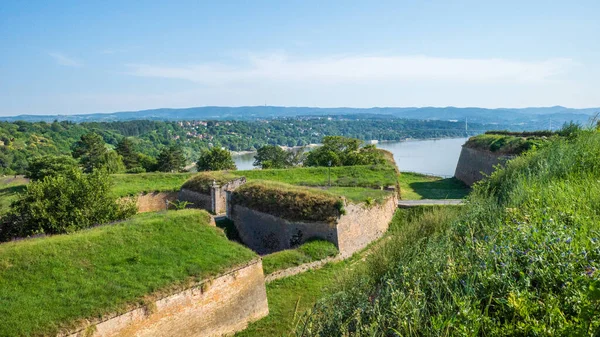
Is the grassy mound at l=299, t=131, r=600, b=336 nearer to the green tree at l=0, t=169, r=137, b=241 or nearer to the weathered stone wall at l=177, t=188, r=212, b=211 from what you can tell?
the green tree at l=0, t=169, r=137, b=241

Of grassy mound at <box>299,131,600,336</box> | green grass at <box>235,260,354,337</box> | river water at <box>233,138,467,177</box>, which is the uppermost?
grassy mound at <box>299,131,600,336</box>

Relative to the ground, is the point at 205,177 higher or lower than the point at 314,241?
higher

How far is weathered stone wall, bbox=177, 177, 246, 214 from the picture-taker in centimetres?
2123

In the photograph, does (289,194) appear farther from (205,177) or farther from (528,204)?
(528,204)

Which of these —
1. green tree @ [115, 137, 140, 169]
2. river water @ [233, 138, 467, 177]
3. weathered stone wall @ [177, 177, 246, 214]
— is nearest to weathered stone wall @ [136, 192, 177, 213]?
weathered stone wall @ [177, 177, 246, 214]

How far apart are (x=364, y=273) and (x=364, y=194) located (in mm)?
12131

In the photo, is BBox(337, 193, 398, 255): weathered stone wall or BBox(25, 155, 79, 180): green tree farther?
BBox(25, 155, 79, 180): green tree

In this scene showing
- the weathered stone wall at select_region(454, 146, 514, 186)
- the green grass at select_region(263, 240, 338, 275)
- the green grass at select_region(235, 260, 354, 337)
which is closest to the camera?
the green grass at select_region(235, 260, 354, 337)

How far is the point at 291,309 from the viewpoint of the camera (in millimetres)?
11852

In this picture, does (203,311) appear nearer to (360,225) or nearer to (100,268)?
(100,268)

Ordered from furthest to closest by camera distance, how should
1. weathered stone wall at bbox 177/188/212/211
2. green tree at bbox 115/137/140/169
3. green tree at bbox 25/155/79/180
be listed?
green tree at bbox 115/137/140/169 → green tree at bbox 25/155/79/180 → weathered stone wall at bbox 177/188/212/211

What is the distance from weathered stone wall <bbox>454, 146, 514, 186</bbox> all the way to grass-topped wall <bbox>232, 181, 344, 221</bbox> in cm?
1594

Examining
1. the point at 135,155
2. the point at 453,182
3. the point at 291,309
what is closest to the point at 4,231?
the point at 291,309

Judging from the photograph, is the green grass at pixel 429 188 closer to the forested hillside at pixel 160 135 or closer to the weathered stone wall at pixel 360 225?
the weathered stone wall at pixel 360 225
